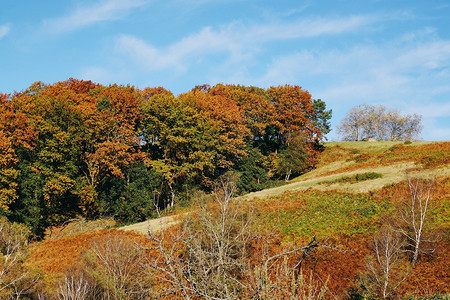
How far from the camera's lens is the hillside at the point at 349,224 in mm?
20312

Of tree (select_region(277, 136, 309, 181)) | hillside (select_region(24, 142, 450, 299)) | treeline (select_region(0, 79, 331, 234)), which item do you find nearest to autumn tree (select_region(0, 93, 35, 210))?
treeline (select_region(0, 79, 331, 234))

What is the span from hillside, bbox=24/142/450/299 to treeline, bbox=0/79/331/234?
30.2ft

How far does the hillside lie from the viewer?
20312 millimetres

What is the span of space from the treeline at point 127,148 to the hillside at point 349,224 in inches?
363

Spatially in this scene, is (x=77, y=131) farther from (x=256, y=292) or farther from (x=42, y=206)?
(x=256, y=292)

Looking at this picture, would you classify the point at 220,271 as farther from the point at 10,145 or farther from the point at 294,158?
the point at 294,158

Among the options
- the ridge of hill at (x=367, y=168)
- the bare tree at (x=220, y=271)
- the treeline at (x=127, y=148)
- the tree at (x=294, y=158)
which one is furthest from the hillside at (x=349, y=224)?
the tree at (x=294, y=158)

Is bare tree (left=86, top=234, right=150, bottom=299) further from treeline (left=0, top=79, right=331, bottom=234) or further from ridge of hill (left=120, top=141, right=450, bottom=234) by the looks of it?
treeline (left=0, top=79, right=331, bottom=234)

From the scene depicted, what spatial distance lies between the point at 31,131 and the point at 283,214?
3089cm

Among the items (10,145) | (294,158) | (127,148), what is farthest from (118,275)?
(294,158)

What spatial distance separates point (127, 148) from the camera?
4753cm

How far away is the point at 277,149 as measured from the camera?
7138cm

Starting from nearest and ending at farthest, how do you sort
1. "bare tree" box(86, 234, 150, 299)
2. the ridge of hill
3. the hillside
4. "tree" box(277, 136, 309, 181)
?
1. "bare tree" box(86, 234, 150, 299)
2. the hillside
3. the ridge of hill
4. "tree" box(277, 136, 309, 181)

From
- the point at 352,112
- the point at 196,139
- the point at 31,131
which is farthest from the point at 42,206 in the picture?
the point at 352,112
